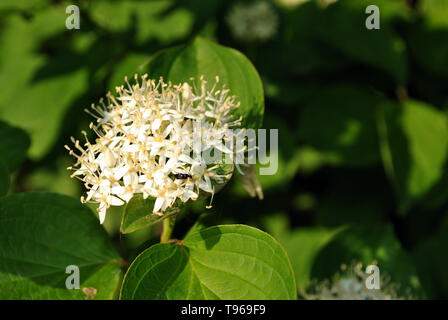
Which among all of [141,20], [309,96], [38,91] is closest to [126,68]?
[141,20]

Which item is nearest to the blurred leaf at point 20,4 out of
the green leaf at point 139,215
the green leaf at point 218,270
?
the green leaf at point 139,215

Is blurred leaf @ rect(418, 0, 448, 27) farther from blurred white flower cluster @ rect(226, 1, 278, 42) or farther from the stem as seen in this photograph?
the stem

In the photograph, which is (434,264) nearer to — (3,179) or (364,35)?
(364,35)

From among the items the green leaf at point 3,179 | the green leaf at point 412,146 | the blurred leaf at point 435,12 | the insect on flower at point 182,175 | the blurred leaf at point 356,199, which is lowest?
the blurred leaf at point 356,199

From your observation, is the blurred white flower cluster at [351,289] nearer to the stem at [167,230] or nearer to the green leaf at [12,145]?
the stem at [167,230]

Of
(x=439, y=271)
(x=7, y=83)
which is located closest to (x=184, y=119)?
(x=439, y=271)

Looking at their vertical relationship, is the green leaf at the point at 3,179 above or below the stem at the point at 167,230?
above

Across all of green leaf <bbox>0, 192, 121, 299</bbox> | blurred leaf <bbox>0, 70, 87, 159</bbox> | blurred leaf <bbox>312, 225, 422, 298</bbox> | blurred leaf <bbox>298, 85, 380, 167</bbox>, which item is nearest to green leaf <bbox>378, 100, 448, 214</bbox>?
blurred leaf <bbox>298, 85, 380, 167</bbox>
